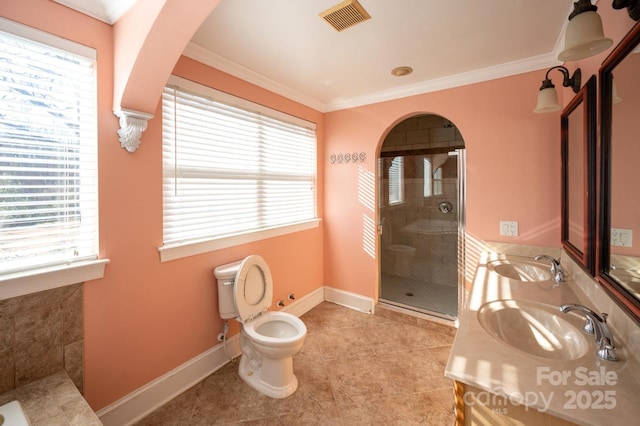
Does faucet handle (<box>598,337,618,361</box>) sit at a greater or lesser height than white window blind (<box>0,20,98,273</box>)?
lesser

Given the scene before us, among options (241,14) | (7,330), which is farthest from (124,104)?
(7,330)

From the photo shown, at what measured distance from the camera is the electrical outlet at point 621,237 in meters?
1.01

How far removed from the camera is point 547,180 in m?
2.22

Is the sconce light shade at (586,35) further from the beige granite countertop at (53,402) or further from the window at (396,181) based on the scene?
the beige granite countertop at (53,402)

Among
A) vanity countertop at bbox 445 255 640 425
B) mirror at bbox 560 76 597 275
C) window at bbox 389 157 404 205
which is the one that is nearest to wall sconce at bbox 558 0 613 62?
mirror at bbox 560 76 597 275

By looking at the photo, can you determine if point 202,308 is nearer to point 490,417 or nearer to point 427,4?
point 490,417

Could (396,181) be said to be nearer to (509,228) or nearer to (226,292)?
(509,228)

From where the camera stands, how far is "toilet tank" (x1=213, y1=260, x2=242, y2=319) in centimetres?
208

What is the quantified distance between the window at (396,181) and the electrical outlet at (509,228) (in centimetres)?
111

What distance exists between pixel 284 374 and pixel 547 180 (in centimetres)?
→ 257

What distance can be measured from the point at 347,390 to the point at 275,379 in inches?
20.9

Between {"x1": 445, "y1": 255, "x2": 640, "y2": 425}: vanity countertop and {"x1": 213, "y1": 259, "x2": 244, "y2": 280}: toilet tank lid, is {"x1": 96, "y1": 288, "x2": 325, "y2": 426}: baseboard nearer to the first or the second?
{"x1": 213, "y1": 259, "x2": 244, "y2": 280}: toilet tank lid

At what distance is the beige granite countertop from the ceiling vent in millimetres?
2329

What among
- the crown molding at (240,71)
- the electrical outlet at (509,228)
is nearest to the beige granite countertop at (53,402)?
the crown molding at (240,71)
